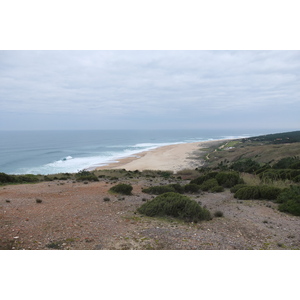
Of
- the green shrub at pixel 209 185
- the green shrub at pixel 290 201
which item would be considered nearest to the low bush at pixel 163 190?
the green shrub at pixel 209 185

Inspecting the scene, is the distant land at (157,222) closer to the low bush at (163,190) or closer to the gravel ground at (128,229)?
the gravel ground at (128,229)

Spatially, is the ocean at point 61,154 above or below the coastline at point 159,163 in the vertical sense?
above

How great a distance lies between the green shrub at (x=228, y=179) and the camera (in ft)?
45.1

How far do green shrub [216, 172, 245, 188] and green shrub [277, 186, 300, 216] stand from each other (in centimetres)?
363

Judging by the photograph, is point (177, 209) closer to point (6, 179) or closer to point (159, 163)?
point (6, 179)

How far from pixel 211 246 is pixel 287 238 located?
2.32 meters

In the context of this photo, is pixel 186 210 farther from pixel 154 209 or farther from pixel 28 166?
pixel 28 166

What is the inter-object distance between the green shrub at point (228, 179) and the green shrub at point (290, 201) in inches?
143

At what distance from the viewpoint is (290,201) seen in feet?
28.8

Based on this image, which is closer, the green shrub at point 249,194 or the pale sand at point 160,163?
the green shrub at point 249,194

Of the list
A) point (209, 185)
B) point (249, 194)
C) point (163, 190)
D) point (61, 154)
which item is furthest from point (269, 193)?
point (61, 154)

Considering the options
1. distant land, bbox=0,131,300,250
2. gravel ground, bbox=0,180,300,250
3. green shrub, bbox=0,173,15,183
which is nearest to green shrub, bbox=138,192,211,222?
distant land, bbox=0,131,300,250

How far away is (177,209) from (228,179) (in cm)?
744

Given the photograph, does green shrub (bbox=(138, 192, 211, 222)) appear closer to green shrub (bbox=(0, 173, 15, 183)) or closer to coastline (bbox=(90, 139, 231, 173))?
green shrub (bbox=(0, 173, 15, 183))
